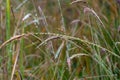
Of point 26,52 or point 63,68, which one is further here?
point 26,52

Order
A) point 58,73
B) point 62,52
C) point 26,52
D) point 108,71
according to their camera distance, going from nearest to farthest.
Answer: point 108,71 → point 58,73 → point 62,52 → point 26,52

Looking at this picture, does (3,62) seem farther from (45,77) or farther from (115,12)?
(115,12)

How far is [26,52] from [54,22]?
35 centimetres

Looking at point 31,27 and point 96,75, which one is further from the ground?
point 31,27

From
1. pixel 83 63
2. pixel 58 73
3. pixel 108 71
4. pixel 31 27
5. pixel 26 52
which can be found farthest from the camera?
pixel 31 27

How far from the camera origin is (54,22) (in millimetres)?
2613

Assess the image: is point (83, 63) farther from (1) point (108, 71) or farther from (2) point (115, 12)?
(2) point (115, 12)

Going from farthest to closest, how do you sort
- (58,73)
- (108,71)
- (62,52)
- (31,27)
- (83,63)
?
(31,27) < (83,63) < (62,52) < (58,73) < (108,71)

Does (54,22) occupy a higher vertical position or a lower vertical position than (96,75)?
higher

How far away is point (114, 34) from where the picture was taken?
7.20 feet

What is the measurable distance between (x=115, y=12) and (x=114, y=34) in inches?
15.2

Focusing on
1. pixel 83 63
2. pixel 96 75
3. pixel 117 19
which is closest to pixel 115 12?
pixel 117 19

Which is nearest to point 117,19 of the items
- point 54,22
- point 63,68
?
point 54,22

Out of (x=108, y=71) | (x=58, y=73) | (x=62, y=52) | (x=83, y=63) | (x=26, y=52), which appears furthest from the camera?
(x=26, y=52)
